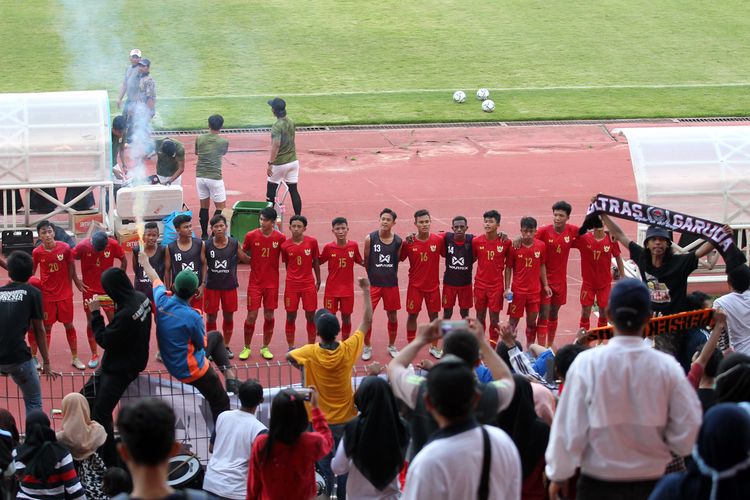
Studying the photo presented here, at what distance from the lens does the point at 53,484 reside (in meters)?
7.86

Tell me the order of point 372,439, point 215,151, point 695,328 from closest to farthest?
point 372,439 → point 695,328 → point 215,151

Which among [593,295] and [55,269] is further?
[593,295]

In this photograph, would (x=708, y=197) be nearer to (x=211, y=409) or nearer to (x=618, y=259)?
(x=618, y=259)

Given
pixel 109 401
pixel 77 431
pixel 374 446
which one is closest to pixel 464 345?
pixel 374 446

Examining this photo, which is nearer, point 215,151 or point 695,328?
point 695,328

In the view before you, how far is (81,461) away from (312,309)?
4685 millimetres

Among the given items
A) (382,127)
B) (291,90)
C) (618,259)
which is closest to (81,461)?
(618,259)

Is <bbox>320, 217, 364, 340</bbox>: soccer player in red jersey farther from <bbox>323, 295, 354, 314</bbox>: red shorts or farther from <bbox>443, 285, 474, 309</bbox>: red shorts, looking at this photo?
<bbox>443, 285, 474, 309</bbox>: red shorts

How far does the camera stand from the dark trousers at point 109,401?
29.4 ft

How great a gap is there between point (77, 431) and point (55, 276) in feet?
14.3

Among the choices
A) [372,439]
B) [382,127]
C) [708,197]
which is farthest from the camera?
[382,127]

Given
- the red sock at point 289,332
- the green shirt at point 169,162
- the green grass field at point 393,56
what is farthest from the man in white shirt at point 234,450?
the green grass field at point 393,56

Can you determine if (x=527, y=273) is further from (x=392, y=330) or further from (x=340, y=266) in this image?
(x=340, y=266)

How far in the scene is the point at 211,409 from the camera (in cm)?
936
